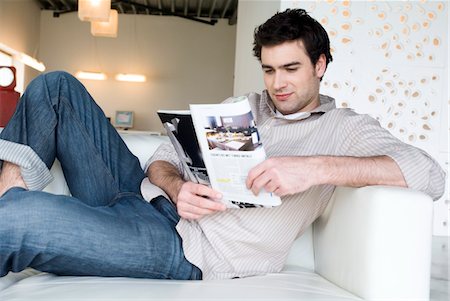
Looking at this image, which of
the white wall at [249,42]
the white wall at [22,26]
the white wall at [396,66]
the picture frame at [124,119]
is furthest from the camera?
the picture frame at [124,119]

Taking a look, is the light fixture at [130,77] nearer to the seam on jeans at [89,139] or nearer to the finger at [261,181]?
the seam on jeans at [89,139]

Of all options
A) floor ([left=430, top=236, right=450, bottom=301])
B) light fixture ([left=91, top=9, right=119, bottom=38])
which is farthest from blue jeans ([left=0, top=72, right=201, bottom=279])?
light fixture ([left=91, top=9, right=119, bottom=38])

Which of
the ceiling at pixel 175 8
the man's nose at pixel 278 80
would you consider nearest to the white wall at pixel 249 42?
the man's nose at pixel 278 80

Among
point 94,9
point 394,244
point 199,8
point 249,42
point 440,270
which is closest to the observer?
point 394,244

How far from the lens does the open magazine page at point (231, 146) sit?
1.23 m

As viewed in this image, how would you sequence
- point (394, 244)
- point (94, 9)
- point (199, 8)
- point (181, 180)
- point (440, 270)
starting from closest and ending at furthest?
point (394, 244) < point (181, 180) < point (440, 270) < point (94, 9) < point (199, 8)

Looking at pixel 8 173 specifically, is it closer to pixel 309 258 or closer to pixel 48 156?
pixel 48 156

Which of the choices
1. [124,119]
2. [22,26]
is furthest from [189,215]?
[124,119]

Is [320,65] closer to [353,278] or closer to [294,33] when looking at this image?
[294,33]

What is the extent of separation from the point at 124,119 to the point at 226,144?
10.00 metres

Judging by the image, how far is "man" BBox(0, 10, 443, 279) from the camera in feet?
4.24

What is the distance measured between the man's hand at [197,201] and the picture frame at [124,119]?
31.8 ft

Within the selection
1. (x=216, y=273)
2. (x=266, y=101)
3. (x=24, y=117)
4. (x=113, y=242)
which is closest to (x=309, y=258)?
(x=216, y=273)

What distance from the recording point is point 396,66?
13.9ft
